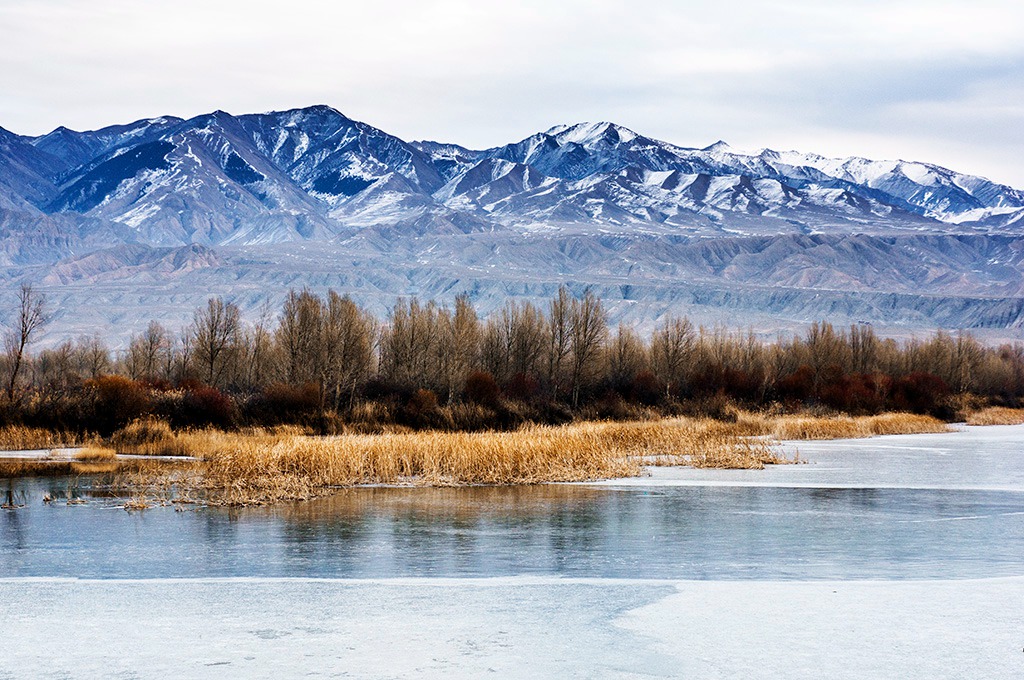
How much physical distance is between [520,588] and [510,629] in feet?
7.27

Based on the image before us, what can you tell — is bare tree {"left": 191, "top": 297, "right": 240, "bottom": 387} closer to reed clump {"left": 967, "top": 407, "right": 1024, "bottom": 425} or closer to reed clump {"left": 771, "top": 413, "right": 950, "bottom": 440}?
reed clump {"left": 771, "top": 413, "right": 950, "bottom": 440}

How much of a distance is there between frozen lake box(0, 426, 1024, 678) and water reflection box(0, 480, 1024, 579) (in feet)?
0.25

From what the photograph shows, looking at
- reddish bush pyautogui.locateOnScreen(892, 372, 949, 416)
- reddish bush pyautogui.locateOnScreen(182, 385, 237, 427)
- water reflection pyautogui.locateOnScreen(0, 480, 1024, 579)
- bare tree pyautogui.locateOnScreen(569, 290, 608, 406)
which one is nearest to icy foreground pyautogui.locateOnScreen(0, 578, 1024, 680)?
water reflection pyautogui.locateOnScreen(0, 480, 1024, 579)

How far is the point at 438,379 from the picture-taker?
59875 millimetres

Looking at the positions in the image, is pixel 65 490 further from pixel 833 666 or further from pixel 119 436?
pixel 833 666

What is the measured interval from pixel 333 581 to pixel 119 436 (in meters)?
24.3

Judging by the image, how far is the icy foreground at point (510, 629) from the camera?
9789 mm

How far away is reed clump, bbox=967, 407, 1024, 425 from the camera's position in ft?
211

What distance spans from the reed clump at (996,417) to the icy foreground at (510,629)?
5488 centimetres

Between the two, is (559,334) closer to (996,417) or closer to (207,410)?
(996,417)

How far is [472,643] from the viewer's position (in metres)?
10.7

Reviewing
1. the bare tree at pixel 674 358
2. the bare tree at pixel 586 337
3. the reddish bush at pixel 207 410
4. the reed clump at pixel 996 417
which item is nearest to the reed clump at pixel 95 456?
the reddish bush at pixel 207 410

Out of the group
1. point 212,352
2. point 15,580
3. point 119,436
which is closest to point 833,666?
point 15,580

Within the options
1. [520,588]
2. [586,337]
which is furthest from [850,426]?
[520,588]
